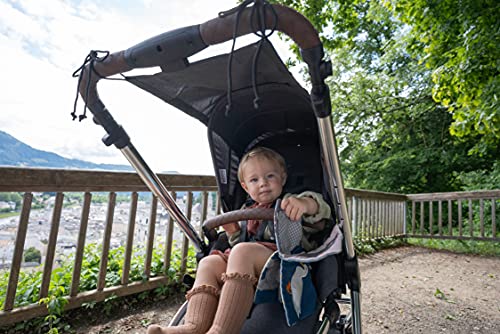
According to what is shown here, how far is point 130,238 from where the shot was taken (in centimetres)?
234

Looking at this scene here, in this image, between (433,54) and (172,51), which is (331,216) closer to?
(172,51)

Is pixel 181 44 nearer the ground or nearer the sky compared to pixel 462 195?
nearer the sky

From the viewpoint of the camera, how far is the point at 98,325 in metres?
2.03

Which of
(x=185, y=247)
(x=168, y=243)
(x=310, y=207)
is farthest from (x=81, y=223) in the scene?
(x=310, y=207)

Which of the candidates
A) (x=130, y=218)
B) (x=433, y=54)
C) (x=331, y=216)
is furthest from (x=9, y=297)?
(x=433, y=54)

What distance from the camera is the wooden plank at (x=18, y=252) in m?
1.77

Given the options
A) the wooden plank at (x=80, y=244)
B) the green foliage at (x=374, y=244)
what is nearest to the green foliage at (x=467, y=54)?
the green foliage at (x=374, y=244)

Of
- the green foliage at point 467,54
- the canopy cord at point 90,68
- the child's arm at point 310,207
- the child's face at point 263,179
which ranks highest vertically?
the green foliage at point 467,54

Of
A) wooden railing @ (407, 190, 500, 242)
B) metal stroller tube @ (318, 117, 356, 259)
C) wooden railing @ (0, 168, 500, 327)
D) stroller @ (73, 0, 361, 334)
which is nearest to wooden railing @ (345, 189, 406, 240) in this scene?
wooden railing @ (407, 190, 500, 242)

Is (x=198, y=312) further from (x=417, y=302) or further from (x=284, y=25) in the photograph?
(x=417, y=302)

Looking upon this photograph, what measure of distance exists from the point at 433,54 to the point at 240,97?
4.22m

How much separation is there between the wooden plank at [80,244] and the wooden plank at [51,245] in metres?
0.14

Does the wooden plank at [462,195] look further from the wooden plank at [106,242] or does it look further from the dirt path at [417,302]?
the wooden plank at [106,242]

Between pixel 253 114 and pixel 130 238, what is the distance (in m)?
1.49
